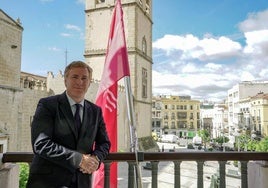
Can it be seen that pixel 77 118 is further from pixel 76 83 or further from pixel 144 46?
pixel 144 46

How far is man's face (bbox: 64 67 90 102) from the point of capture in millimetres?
1879

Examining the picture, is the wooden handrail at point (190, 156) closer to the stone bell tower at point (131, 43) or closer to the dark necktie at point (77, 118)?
the dark necktie at point (77, 118)

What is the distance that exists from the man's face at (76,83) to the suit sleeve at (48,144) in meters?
0.17

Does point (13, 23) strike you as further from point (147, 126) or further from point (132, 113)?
point (147, 126)

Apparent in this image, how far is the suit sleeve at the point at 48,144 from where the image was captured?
1.67 meters

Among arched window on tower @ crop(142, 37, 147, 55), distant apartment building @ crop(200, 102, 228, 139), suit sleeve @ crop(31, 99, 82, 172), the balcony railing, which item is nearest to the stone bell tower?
arched window on tower @ crop(142, 37, 147, 55)

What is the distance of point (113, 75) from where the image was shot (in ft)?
9.18

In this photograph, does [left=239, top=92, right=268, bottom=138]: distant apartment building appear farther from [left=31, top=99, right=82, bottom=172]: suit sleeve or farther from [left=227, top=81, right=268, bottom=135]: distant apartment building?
[left=31, top=99, right=82, bottom=172]: suit sleeve

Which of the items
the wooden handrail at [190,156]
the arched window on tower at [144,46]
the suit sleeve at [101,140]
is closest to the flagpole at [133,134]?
the wooden handrail at [190,156]

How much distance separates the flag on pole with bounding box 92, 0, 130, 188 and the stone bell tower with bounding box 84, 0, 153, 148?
1769 cm

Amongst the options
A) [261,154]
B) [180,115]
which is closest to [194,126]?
[180,115]

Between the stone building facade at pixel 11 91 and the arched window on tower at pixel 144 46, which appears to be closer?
the stone building facade at pixel 11 91

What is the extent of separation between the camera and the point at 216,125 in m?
65.1

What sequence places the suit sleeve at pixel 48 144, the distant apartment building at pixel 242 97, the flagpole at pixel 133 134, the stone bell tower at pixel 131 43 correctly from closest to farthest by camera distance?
the suit sleeve at pixel 48 144 → the flagpole at pixel 133 134 → the stone bell tower at pixel 131 43 → the distant apartment building at pixel 242 97
